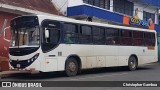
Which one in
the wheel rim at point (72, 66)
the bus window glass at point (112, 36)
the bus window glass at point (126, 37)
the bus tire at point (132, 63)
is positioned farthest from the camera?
the bus tire at point (132, 63)

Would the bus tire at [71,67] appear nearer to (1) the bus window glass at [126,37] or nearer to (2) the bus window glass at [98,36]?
(2) the bus window glass at [98,36]

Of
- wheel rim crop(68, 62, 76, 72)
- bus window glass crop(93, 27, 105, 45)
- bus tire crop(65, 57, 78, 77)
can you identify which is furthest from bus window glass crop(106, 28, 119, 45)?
wheel rim crop(68, 62, 76, 72)

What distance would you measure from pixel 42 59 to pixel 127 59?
7.82 m

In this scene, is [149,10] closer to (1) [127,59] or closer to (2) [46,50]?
(1) [127,59]

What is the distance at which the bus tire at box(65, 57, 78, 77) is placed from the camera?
607 inches

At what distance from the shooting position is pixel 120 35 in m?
19.6

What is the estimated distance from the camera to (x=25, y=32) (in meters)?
14.4

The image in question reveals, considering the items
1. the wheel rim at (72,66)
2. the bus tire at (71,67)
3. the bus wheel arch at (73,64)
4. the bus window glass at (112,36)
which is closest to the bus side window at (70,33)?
the bus wheel arch at (73,64)

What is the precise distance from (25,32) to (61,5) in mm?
→ 12691

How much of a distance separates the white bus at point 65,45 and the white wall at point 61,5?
8.05m

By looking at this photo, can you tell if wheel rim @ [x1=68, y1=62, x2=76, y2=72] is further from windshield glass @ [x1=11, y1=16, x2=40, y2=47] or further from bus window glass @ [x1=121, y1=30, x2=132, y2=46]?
bus window glass @ [x1=121, y1=30, x2=132, y2=46]

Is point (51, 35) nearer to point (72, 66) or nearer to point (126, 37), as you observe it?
point (72, 66)

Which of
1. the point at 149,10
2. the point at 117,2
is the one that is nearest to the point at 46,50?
the point at 117,2

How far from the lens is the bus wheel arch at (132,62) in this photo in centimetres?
2066
